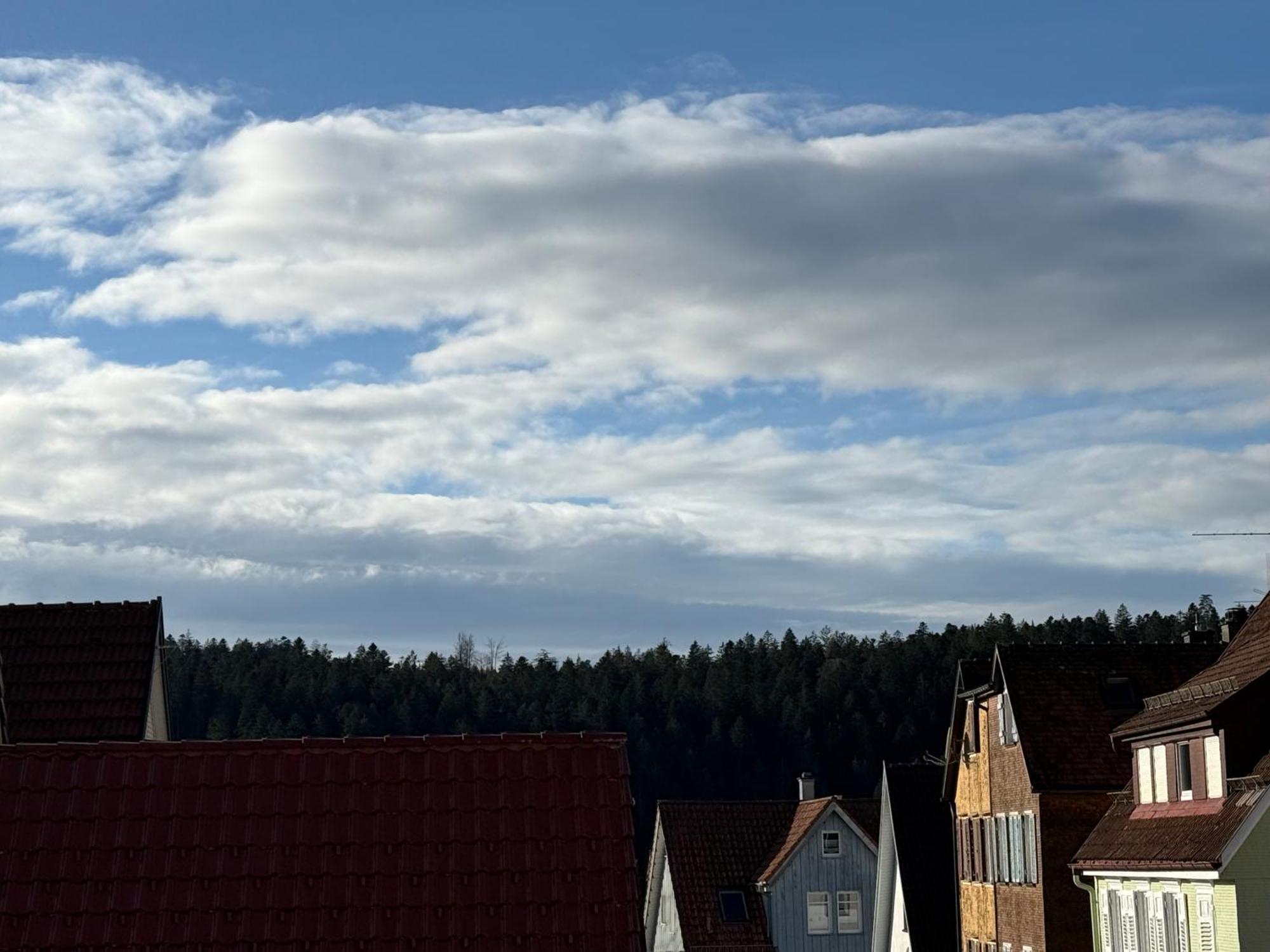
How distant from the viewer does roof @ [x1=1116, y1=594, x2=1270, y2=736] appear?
38000 mm

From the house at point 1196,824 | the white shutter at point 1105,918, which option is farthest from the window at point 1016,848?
the white shutter at point 1105,918

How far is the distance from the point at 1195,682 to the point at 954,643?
464 feet

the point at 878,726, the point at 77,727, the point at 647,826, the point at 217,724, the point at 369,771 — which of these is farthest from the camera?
the point at 217,724

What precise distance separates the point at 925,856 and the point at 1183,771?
22.0 metres

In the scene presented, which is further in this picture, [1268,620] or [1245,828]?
[1268,620]

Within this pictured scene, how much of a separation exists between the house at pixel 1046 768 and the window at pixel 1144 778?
2901mm

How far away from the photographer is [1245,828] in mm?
35375

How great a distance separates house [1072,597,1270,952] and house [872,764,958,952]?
1557 cm

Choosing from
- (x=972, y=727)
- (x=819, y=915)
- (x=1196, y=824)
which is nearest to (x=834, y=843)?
(x=819, y=915)

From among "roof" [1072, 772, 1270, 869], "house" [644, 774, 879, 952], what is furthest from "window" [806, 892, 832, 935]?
"roof" [1072, 772, 1270, 869]

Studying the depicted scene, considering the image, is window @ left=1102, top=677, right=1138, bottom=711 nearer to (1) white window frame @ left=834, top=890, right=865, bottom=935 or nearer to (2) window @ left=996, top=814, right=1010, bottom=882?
(2) window @ left=996, top=814, right=1010, bottom=882

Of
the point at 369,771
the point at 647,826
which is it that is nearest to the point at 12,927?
the point at 369,771

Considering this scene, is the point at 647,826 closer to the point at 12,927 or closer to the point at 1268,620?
the point at 1268,620

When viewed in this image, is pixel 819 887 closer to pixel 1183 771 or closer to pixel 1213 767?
pixel 1183 771
